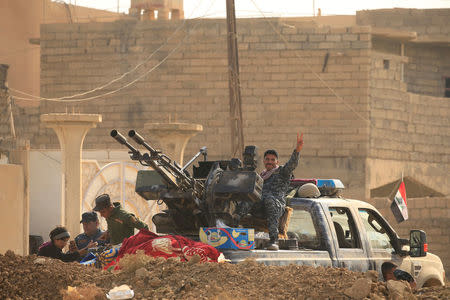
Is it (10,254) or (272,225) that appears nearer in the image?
(10,254)

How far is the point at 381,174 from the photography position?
27.5 metres

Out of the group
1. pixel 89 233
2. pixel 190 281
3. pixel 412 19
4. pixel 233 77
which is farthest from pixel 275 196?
pixel 412 19

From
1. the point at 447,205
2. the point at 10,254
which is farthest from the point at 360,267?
the point at 447,205

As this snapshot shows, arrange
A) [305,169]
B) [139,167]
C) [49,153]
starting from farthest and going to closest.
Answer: [305,169]
[139,167]
[49,153]

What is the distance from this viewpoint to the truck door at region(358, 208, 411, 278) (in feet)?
27.6

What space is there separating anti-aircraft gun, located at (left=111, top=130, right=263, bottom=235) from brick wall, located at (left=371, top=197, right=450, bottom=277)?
17307 mm

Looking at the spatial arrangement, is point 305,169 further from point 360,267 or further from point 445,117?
point 360,267

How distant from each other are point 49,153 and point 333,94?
39.2ft

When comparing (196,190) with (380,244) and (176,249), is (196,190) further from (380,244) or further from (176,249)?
(380,244)

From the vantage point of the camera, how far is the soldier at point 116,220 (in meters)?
8.73

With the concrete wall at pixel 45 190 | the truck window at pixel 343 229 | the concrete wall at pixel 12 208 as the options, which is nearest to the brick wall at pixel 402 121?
the concrete wall at pixel 45 190

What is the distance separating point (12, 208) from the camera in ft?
41.4

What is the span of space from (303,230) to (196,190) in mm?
1238

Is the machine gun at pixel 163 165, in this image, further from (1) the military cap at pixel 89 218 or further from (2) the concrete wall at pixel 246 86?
(2) the concrete wall at pixel 246 86
